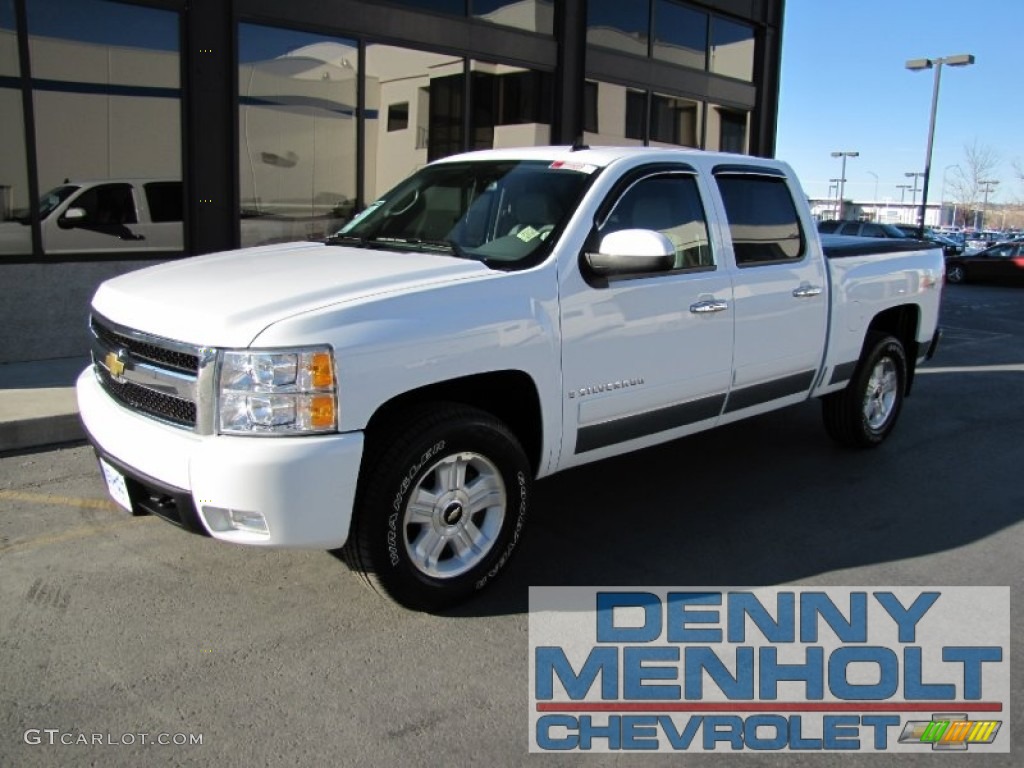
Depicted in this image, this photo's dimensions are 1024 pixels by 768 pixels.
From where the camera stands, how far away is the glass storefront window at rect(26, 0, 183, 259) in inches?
334

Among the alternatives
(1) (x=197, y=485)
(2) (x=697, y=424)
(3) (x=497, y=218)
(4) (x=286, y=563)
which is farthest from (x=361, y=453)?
(2) (x=697, y=424)

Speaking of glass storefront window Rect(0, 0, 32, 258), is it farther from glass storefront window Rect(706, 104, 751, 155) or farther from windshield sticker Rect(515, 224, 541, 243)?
glass storefront window Rect(706, 104, 751, 155)

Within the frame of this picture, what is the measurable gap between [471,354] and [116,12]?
706cm

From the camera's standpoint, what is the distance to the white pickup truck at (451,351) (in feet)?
10.9

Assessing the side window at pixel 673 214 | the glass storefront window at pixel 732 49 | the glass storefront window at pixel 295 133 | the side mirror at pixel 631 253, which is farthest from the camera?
the glass storefront window at pixel 732 49

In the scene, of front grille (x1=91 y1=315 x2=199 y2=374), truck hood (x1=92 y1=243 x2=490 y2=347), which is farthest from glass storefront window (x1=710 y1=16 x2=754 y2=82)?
front grille (x1=91 y1=315 x2=199 y2=374)

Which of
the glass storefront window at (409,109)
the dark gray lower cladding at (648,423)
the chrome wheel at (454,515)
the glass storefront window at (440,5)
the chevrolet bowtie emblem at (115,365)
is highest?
the glass storefront window at (440,5)

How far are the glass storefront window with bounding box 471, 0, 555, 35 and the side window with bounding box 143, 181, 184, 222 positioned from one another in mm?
4708

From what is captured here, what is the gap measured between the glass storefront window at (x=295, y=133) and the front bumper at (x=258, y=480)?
21.0 ft

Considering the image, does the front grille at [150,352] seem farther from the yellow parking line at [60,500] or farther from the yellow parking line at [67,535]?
the yellow parking line at [60,500]

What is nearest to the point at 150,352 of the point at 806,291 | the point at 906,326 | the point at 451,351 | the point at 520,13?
the point at 451,351

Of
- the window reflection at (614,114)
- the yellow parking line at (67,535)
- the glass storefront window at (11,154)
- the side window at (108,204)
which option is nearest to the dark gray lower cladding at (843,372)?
the yellow parking line at (67,535)

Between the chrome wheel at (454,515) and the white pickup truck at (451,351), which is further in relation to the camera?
the chrome wheel at (454,515)

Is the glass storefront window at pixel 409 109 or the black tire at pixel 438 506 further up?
the glass storefront window at pixel 409 109
